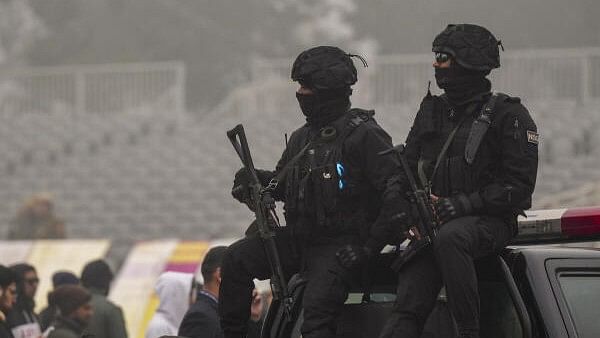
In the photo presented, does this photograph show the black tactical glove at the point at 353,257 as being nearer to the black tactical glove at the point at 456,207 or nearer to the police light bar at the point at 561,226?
the black tactical glove at the point at 456,207

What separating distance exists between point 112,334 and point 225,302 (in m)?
3.65

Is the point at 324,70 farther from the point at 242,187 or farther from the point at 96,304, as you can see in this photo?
the point at 96,304

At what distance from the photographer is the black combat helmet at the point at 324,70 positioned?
5.50 meters

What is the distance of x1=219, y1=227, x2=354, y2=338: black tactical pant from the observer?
5.22 m

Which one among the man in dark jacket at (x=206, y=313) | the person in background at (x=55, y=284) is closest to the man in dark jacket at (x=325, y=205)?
the man in dark jacket at (x=206, y=313)

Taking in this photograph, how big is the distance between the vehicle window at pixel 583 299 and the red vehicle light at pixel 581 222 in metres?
0.22

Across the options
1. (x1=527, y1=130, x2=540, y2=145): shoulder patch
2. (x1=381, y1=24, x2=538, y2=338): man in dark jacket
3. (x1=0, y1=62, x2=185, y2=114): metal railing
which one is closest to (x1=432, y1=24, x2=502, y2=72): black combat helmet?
(x1=381, y1=24, x2=538, y2=338): man in dark jacket

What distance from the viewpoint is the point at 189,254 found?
54.7 ft

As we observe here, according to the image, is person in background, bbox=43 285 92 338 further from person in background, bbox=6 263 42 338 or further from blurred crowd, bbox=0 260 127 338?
person in background, bbox=6 263 42 338

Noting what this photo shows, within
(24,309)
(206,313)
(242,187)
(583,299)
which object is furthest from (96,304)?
(583,299)

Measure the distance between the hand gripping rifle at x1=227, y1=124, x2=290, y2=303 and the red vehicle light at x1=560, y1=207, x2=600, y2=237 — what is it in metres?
1.05

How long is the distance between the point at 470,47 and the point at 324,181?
0.73 meters

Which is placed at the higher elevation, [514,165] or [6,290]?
[514,165]

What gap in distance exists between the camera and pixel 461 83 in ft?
17.3
